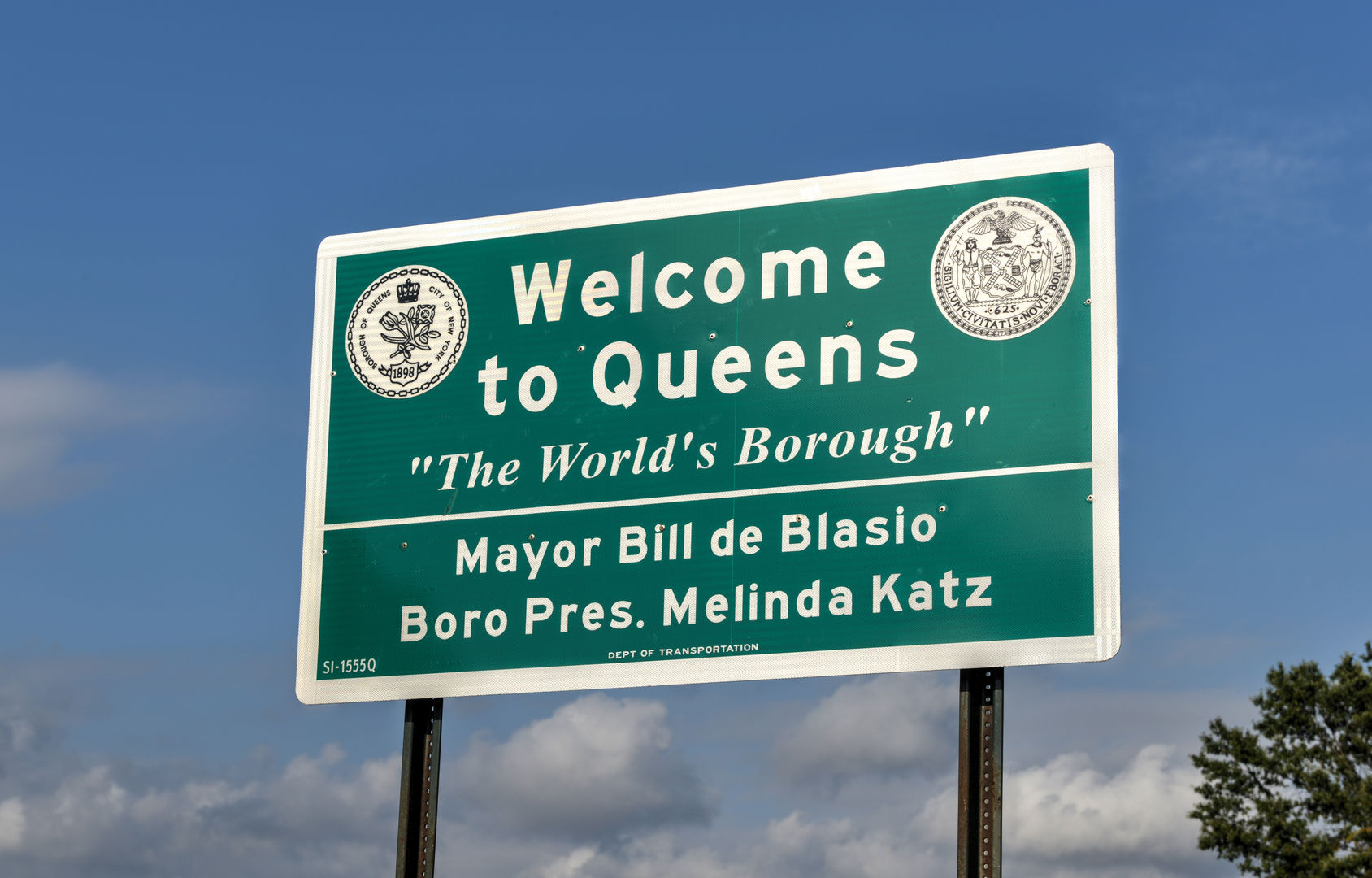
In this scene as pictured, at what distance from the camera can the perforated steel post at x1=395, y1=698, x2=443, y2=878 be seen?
402 inches

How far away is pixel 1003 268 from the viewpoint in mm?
9836

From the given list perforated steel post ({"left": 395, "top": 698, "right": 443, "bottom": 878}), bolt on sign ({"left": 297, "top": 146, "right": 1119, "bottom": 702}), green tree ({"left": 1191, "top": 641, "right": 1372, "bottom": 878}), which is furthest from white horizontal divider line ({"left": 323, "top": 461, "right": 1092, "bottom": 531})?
green tree ({"left": 1191, "top": 641, "right": 1372, "bottom": 878})

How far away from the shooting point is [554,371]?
10.7m

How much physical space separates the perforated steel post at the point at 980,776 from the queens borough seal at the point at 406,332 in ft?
12.2

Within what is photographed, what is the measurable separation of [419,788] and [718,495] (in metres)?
2.36

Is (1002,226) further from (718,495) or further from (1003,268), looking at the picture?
(718,495)

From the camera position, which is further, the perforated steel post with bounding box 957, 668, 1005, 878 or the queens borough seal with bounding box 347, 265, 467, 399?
the queens borough seal with bounding box 347, 265, 467, 399

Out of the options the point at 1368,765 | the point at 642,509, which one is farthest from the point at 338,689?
the point at 1368,765

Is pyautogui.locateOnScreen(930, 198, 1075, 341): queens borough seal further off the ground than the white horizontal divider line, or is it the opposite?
pyautogui.locateOnScreen(930, 198, 1075, 341): queens borough seal

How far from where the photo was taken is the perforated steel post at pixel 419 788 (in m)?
10.2

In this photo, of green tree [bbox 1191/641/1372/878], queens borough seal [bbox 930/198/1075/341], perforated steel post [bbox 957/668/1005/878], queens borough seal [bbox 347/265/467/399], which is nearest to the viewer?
perforated steel post [bbox 957/668/1005/878]

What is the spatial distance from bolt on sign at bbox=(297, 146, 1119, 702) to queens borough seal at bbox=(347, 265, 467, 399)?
0.02 m

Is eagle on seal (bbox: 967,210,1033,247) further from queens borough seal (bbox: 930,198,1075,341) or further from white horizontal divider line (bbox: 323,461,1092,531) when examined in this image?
white horizontal divider line (bbox: 323,461,1092,531)

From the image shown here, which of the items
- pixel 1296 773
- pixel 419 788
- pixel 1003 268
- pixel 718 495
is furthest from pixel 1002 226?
pixel 1296 773
